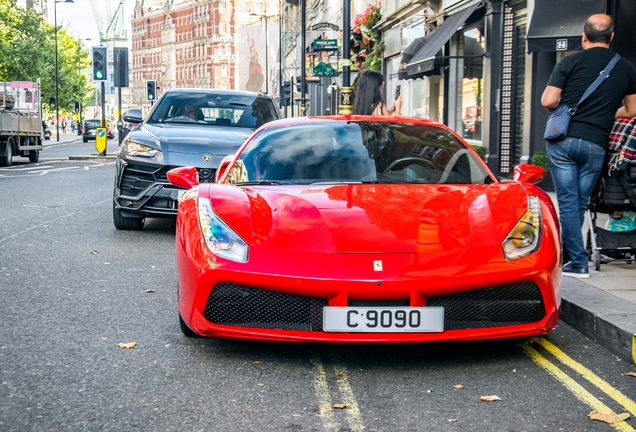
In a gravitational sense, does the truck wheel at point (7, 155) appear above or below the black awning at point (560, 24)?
below

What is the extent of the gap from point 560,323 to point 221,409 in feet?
8.55

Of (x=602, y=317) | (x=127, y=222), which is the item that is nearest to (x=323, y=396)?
(x=602, y=317)

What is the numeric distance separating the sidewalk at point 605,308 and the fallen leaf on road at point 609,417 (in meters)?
0.97

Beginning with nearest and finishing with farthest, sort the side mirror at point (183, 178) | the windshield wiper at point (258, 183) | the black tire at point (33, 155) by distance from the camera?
the windshield wiper at point (258, 183)
the side mirror at point (183, 178)
the black tire at point (33, 155)

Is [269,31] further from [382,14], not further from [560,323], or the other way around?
[560,323]

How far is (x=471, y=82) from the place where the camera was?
20.5 m

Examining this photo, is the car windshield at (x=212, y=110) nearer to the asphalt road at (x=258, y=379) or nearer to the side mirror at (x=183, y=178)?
the asphalt road at (x=258, y=379)

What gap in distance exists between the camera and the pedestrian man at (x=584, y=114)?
21.0 ft

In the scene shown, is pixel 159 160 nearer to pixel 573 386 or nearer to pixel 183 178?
pixel 183 178

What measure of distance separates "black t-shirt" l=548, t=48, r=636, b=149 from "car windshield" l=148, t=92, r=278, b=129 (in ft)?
17.0

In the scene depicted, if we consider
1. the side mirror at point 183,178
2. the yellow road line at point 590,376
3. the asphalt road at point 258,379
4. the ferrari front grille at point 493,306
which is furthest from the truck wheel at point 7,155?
the ferrari front grille at point 493,306

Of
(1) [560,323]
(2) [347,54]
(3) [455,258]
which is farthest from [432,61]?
(3) [455,258]

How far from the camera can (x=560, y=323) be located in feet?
18.3

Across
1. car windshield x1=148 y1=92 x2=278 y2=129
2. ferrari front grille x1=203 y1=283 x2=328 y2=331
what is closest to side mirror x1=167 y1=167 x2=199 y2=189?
ferrari front grille x1=203 y1=283 x2=328 y2=331
